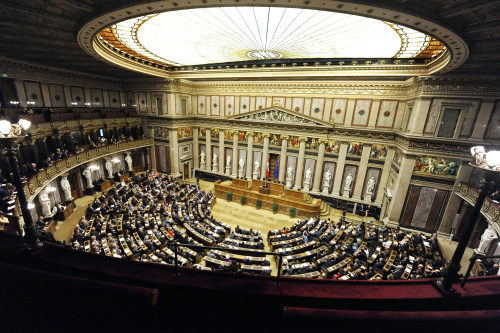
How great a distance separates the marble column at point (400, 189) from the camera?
15064 mm

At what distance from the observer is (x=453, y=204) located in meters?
14.3

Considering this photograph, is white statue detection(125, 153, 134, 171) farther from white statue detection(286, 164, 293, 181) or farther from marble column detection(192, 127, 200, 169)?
white statue detection(286, 164, 293, 181)

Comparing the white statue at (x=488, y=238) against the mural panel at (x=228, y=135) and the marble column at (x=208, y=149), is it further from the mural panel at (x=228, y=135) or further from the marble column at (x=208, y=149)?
the marble column at (x=208, y=149)

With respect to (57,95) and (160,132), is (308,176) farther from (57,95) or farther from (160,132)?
(57,95)

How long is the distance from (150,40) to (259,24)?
299 inches

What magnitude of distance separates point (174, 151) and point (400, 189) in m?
21.9

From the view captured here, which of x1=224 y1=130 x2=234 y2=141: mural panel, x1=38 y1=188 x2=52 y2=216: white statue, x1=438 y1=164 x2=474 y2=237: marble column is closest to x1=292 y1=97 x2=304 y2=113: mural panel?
x1=224 y1=130 x2=234 y2=141: mural panel

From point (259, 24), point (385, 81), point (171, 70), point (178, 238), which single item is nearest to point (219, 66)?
point (171, 70)

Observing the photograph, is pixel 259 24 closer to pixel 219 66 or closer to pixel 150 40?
pixel 150 40

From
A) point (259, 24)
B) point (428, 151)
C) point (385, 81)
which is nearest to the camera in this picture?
point (259, 24)

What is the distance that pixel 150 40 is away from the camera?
1326cm

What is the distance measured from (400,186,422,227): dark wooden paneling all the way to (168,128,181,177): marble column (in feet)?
73.4

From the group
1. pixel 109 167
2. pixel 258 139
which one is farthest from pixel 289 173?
pixel 109 167

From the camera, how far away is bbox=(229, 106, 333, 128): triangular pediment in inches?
784
